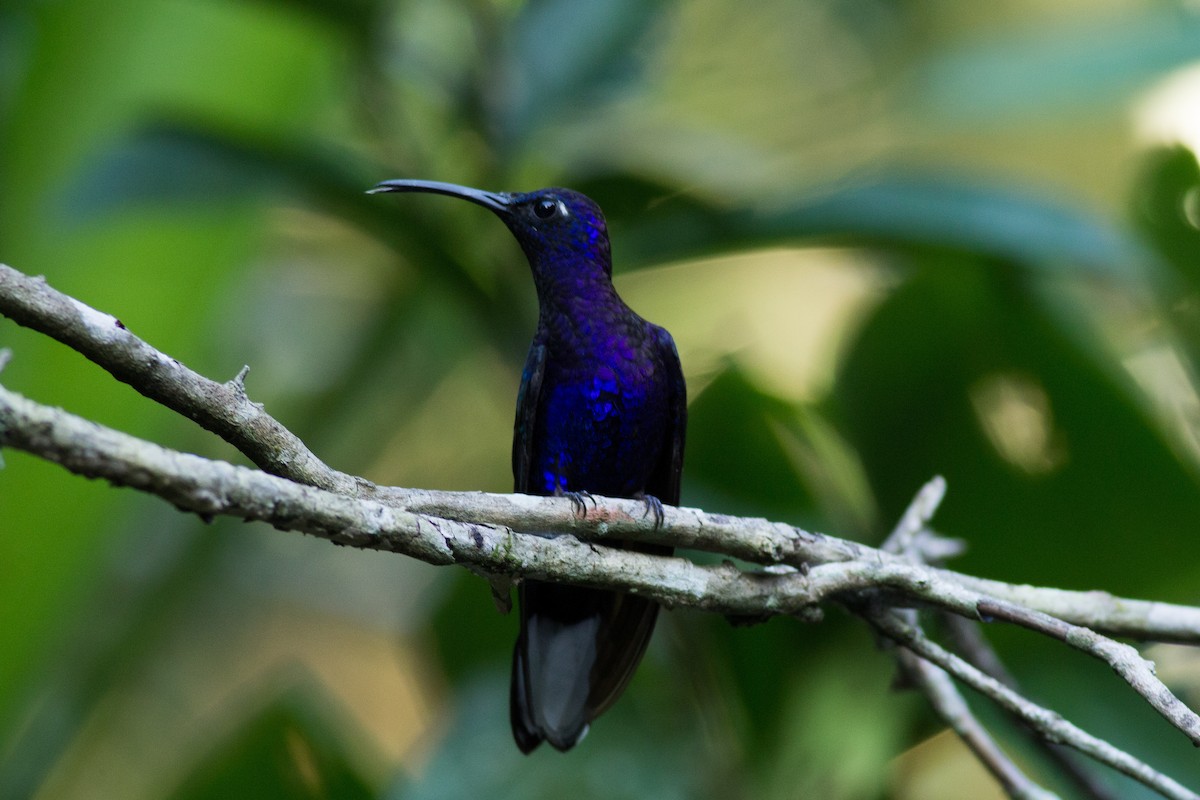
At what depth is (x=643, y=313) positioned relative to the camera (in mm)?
4602

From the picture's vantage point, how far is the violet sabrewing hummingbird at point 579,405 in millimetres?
2562

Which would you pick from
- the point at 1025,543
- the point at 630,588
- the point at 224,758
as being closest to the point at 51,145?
the point at 224,758

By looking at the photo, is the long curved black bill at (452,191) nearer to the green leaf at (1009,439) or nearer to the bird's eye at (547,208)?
the bird's eye at (547,208)

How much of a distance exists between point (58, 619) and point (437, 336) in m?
1.59

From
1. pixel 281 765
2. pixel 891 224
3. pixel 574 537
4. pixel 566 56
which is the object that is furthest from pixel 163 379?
pixel 566 56

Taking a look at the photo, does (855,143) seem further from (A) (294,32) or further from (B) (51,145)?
(B) (51,145)

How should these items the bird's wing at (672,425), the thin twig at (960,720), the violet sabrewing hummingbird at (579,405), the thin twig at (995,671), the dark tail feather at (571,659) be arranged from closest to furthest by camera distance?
1. the thin twig at (960,720)
2. the thin twig at (995,671)
3. the dark tail feather at (571,659)
4. the violet sabrewing hummingbird at (579,405)
5. the bird's wing at (672,425)

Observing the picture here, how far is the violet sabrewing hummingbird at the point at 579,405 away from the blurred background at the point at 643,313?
0.26 meters

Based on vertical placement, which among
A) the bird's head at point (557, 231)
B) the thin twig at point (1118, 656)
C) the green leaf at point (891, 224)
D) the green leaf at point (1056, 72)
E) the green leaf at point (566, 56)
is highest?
the green leaf at point (1056, 72)

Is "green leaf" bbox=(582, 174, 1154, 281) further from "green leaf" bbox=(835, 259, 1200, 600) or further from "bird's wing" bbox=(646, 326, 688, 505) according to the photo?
"bird's wing" bbox=(646, 326, 688, 505)

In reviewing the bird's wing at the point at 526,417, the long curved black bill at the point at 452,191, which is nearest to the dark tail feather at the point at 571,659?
the bird's wing at the point at 526,417

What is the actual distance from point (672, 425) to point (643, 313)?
6.34 ft

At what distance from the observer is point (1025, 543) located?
2.81m

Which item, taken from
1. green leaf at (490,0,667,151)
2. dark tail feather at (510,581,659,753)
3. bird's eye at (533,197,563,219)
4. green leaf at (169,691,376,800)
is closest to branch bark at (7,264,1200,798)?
dark tail feather at (510,581,659,753)
